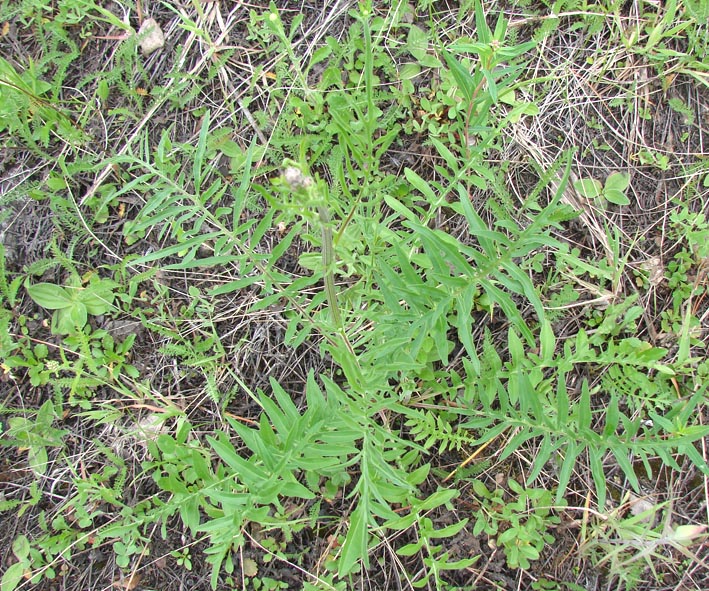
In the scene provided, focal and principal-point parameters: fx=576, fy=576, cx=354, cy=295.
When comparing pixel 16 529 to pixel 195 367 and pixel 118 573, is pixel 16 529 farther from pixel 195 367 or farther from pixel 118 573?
pixel 195 367

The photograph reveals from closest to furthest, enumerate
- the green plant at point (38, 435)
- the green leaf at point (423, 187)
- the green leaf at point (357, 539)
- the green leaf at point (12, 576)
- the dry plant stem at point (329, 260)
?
the dry plant stem at point (329, 260), the green leaf at point (357, 539), the green leaf at point (423, 187), the green leaf at point (12, 576), the green plant at point (38, 435)

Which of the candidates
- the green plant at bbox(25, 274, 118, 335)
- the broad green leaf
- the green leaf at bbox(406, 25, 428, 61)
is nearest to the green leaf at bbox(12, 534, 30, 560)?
the green plant at bbox(25, 274, 118, 335)

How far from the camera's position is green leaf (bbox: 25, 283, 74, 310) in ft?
9.87

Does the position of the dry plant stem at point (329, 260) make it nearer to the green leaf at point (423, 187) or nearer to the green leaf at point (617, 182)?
the green leaf at point (423, 187)

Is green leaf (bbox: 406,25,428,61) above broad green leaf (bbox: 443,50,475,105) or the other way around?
the other way around

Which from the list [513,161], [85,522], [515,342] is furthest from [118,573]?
[513,161]

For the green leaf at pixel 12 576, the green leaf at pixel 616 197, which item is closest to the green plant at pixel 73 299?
the green leaf at pixel 12 576

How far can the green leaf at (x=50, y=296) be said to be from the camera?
3.01 meters

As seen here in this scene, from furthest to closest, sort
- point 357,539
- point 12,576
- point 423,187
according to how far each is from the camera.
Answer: point 12,576, point 423,187, point 357,539

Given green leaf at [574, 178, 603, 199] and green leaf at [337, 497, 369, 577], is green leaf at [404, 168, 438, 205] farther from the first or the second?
green leaf at [337, 497, 369, 577]

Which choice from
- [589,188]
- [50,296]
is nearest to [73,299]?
[50,296]

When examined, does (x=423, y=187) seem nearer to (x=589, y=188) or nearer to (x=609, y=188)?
(x=589, y=188)

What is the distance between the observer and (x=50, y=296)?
3.03 m

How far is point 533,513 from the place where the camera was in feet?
9.01
